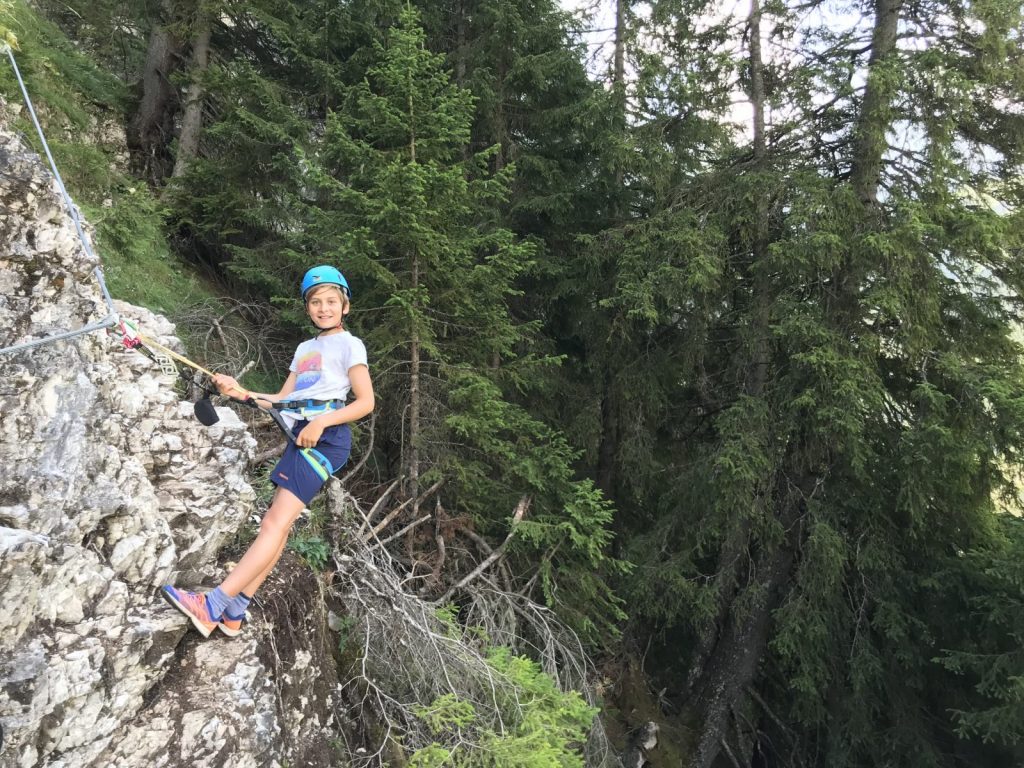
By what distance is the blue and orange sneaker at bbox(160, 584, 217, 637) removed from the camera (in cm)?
255

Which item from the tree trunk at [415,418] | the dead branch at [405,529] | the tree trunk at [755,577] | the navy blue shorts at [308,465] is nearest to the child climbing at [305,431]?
the navy blue shorts at [308,465]

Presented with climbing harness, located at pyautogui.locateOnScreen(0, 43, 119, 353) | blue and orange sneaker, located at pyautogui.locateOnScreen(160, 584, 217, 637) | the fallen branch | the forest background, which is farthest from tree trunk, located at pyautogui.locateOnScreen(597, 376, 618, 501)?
climbing harness, located at pyautogui.locateOnScreen(0, 43, 119, 353)

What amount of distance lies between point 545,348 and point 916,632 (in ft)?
17.3

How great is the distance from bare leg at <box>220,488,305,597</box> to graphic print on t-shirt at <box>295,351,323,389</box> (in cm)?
54

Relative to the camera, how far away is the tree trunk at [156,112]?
8562 millimetres

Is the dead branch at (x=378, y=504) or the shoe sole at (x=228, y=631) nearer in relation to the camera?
the shoe sole at (x=228, y=631)

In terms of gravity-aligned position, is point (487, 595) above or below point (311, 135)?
below

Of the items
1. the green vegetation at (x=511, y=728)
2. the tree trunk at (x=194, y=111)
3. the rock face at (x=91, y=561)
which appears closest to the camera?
the rock face at (x=91, y=561)

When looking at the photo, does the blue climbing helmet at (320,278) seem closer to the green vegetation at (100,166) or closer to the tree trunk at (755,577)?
the green vegetation at (100,166)

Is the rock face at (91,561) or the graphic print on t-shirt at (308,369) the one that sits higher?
the graphic print on t-shirt at (308,369)

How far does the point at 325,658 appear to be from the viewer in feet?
11.1

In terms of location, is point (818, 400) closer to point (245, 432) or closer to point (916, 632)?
point (916, 632)

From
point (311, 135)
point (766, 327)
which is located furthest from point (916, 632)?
point (311, 135)

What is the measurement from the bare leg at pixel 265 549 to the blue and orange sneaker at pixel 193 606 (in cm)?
11
